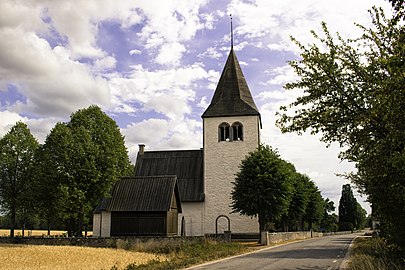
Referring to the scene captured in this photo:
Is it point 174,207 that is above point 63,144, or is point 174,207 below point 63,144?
below

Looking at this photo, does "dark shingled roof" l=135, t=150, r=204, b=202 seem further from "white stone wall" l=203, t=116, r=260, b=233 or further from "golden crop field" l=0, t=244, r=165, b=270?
"golden crop field" l=0, t=244, r=165, b=270

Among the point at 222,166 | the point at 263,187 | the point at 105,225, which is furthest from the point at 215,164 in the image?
the point at 105,225

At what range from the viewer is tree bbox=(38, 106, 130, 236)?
118ft

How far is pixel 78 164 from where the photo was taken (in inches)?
1433

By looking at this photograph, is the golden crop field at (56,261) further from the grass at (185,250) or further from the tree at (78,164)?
the tree at (78,164)

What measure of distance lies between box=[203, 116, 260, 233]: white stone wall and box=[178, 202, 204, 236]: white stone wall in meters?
0.58

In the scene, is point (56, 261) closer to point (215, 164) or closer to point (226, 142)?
point (215, 164)

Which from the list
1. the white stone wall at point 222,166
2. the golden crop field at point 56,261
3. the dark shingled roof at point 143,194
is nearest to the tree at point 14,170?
the dark shingled roof at point 143,194

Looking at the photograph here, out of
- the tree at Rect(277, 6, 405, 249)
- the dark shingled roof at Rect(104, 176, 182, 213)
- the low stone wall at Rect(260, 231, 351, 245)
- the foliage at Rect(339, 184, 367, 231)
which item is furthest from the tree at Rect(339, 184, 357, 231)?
the tree at Rect(277, 6, 405, 249)

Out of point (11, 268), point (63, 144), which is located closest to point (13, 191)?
point (63, 144)

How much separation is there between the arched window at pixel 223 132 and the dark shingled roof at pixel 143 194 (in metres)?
11.7

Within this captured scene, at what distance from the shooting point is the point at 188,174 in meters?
49.8

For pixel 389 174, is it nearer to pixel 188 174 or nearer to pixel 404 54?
pixel 404 54

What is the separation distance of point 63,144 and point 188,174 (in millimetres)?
17333
